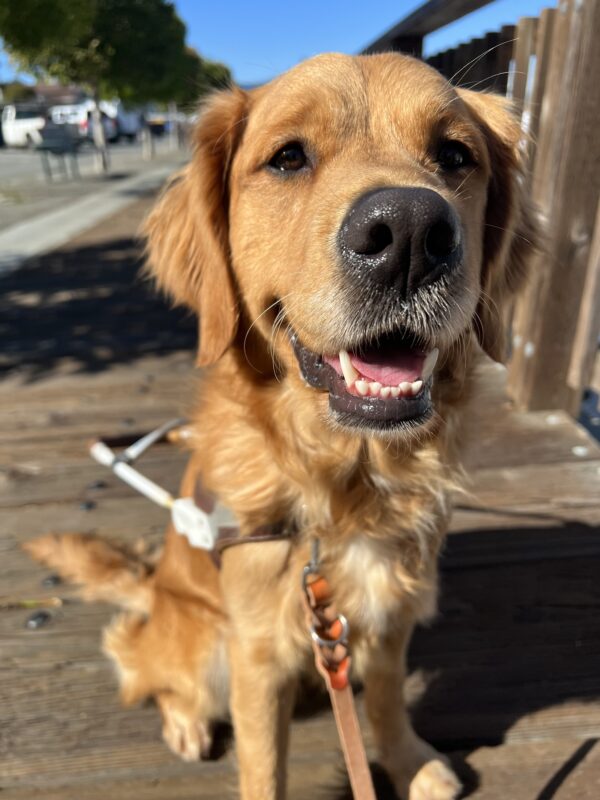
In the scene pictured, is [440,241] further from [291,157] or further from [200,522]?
[200,522]

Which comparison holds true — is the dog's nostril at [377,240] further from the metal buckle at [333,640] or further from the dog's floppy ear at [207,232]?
the metal buckle at [333,640]

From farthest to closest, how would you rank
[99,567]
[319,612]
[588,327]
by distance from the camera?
[588,327], [99,567], [319,612]

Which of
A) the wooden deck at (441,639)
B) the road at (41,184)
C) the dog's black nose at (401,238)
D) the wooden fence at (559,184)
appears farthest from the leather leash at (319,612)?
the road at (41,184)

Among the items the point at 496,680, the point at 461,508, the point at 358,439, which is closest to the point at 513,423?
the point at 461,508

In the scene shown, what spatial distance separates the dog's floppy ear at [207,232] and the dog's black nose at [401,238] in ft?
1.88

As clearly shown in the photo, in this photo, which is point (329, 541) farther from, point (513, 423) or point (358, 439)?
point (513, 423)

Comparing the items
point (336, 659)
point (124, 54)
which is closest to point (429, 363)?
point (336, 659)

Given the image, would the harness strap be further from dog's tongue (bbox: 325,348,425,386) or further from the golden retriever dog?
dog's tongue (bbox: 325,348,425,386)

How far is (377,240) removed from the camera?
1.24 meters

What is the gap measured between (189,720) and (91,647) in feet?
1.79

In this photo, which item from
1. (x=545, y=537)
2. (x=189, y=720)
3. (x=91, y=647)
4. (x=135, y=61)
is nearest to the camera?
(x=189, y=720)

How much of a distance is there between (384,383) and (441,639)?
3.86 ft

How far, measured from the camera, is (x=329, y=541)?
1639 millimetres

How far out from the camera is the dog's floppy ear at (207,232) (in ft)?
5.77
